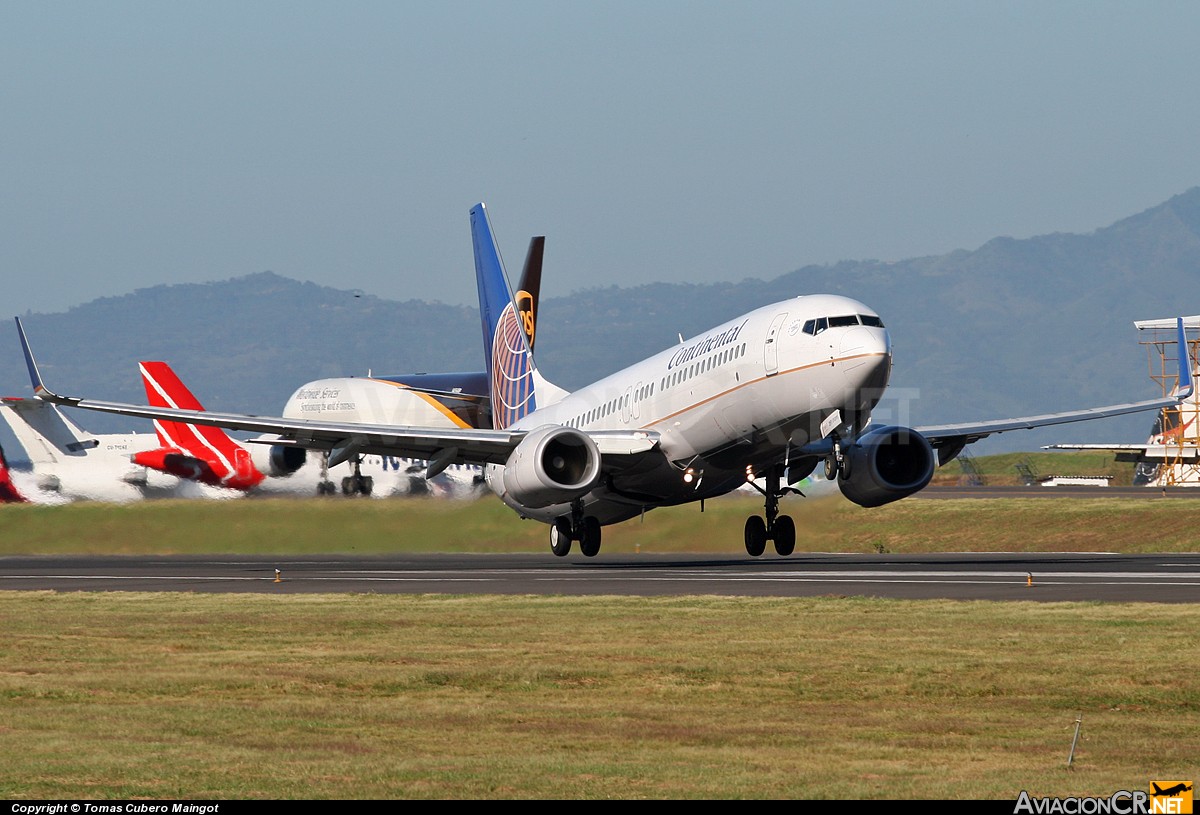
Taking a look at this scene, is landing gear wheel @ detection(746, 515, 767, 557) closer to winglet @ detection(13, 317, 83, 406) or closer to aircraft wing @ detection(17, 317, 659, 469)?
aircraft wing @ detection(17, 317, 659, 469)

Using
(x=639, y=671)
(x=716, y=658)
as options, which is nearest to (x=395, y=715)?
(x=639, y=671)

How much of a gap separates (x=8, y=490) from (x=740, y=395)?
3390 cm

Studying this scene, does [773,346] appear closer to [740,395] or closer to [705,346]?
[740,395]

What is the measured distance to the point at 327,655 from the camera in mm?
18797

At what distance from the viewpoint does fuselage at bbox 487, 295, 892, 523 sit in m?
33.0

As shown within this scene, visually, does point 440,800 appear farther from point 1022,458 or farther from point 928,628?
point 1022,458

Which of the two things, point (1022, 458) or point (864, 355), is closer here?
point (864, 355)

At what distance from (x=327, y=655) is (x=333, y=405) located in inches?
3129

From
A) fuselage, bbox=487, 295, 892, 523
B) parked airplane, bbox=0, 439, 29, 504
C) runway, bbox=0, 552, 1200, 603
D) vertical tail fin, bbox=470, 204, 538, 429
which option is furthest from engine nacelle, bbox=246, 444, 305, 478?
fuselage, bbox=487, 295, 892, 523

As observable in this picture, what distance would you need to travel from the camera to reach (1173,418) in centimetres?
10881

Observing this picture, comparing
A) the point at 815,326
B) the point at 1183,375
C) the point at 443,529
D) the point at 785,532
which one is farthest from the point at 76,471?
the point at 1183,375

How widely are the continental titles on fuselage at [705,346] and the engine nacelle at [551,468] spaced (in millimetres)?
2836

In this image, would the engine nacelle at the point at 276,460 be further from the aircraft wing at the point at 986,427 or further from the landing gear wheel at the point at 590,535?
the aircraft wing at the point at 986,427

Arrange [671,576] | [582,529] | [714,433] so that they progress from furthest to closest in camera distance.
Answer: [582,529], [714,433], [671,576]
